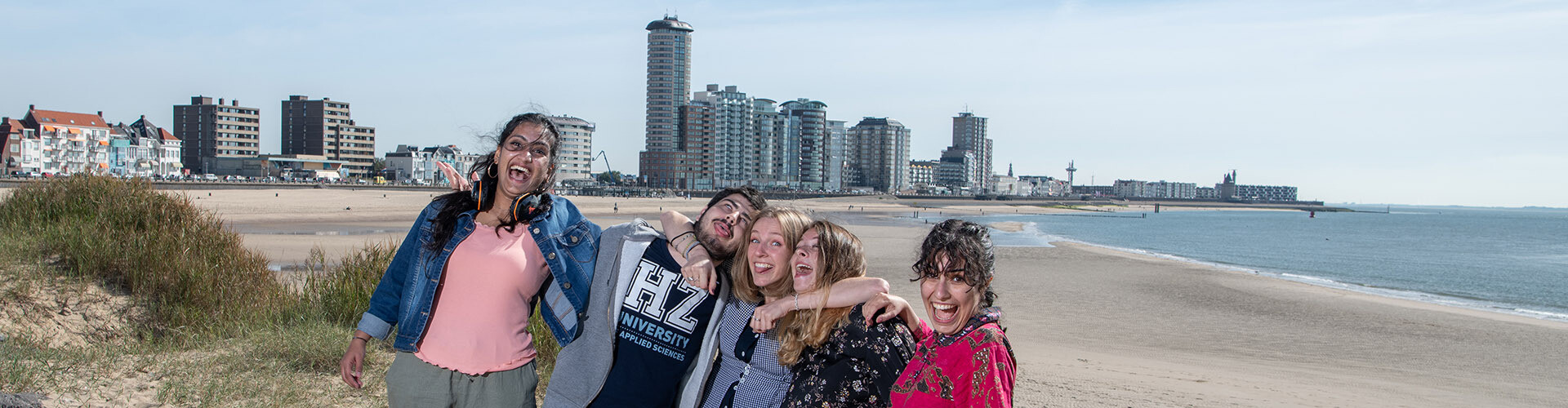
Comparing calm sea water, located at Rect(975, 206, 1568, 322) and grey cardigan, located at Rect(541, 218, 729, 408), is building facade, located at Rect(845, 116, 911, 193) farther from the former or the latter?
grey cardigan, located at Rect(541, 218, 729, 408)

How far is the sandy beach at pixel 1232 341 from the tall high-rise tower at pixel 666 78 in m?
112

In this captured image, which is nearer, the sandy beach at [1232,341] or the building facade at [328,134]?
the sandy beach at [1232,341]

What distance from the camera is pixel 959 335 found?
2.65m

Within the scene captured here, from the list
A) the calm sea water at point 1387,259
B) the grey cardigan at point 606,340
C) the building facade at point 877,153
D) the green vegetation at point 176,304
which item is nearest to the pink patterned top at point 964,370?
the grey cardigan at point 606,340

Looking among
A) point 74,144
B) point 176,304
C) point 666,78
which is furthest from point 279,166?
point 176,304

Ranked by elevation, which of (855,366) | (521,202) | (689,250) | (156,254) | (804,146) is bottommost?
(156,254)

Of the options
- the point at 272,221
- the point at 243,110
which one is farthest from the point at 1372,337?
the point at 243,110

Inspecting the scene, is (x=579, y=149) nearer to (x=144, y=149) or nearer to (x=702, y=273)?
(x=144, y=149)

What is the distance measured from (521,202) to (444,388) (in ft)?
2.18

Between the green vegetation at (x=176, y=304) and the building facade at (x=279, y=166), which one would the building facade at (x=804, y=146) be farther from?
the green vegetation at (x=176, y=304)

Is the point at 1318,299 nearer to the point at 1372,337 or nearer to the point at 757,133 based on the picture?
the point at 1372,337

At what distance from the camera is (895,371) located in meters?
2.85

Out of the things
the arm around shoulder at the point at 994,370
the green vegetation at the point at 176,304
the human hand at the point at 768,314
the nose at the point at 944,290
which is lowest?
the green vegetation at the point at 176,304

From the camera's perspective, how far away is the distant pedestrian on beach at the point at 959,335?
256cm
